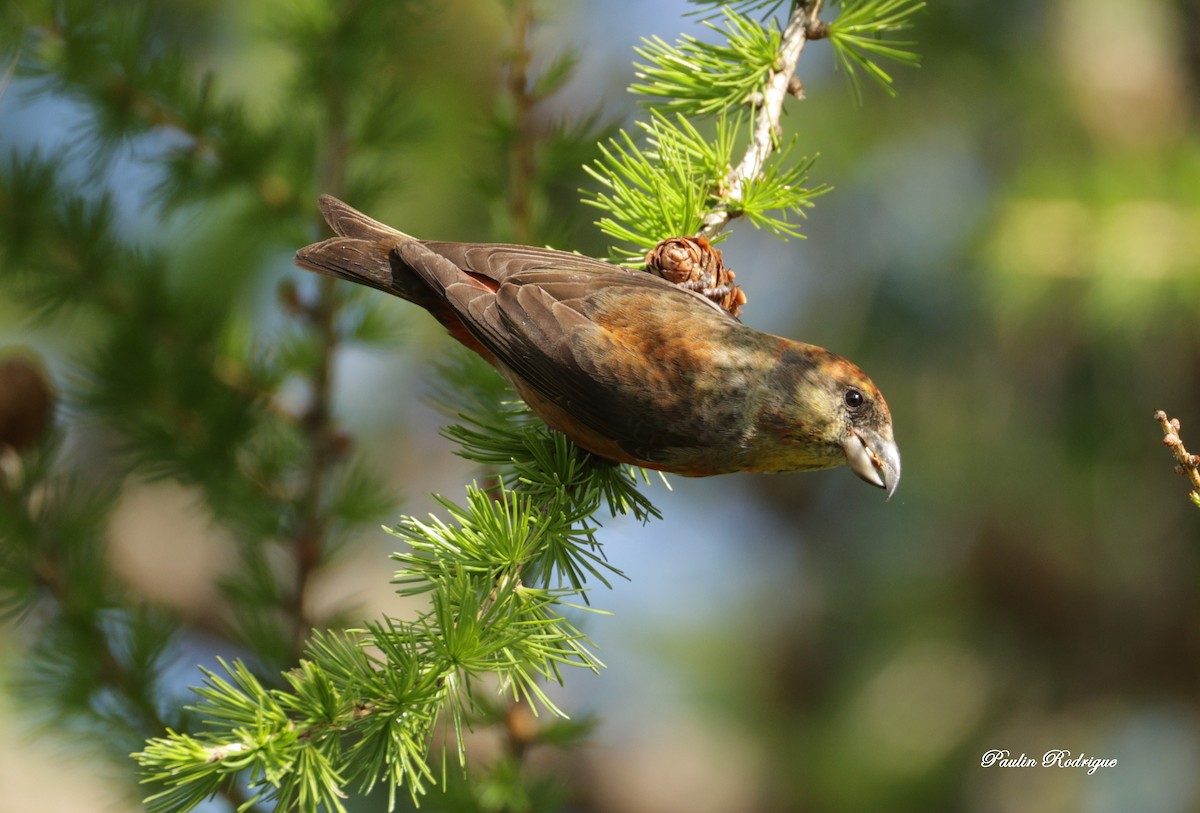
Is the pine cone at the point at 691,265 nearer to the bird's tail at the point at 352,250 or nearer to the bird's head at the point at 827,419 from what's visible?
the bird's head at the point at 827,419

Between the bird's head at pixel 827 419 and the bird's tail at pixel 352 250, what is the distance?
107 centimetres

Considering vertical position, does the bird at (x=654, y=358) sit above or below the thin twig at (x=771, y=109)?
below

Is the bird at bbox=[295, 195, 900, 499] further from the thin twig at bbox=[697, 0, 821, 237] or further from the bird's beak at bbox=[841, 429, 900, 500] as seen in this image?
the thin twig at bbox=[697, 0, 821, 237]

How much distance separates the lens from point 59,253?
8.89 feet

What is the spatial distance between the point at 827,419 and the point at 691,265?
0.51m

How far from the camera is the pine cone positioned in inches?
102

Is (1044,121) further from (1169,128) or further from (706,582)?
(706,582)

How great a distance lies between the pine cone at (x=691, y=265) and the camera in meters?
2.58

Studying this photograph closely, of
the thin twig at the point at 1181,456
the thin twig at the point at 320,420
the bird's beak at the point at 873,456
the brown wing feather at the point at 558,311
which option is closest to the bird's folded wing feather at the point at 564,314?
the brown wing feather at the point at 558,311

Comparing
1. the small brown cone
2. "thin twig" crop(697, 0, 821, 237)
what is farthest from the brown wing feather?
the small brown cone

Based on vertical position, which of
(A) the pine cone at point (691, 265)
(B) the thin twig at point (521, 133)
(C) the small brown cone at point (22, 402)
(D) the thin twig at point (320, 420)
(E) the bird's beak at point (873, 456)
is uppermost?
(B) the thin twig at point (521, 133)

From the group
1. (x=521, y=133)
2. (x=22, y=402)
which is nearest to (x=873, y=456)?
(x=521, y=133)

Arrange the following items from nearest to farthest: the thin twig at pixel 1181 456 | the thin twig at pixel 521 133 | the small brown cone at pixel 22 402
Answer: the thin twig at pixel 1181 456 → the small brown cone at pixel 22 402 → the thin twig at pixel 521 133

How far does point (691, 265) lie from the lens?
262cm
